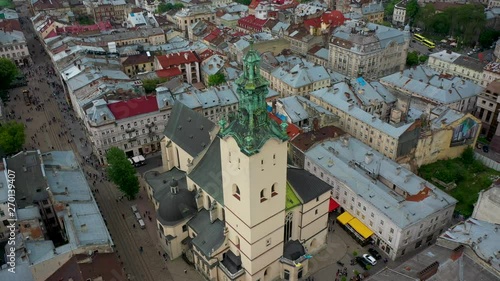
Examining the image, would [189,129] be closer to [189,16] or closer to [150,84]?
[150,84]

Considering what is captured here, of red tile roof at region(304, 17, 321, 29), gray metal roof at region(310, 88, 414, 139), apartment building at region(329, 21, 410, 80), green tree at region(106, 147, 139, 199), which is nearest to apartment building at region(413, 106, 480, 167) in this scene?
gray metal roof at region(310, 88, 414, 139)

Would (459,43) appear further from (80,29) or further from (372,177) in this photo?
(80,29)

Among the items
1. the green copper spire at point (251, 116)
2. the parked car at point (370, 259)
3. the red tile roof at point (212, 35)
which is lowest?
the parked car at point (370, 259)

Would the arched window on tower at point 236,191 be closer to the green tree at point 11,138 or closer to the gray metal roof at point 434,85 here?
the green tree at point 11,138

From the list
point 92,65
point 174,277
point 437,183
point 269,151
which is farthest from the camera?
point 92,65

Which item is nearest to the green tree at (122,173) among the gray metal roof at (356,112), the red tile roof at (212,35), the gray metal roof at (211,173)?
the gray metal roof at (211,173)

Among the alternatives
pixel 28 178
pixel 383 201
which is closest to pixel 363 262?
pixel 383 201

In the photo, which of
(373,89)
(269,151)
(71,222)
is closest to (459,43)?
(373,89)
